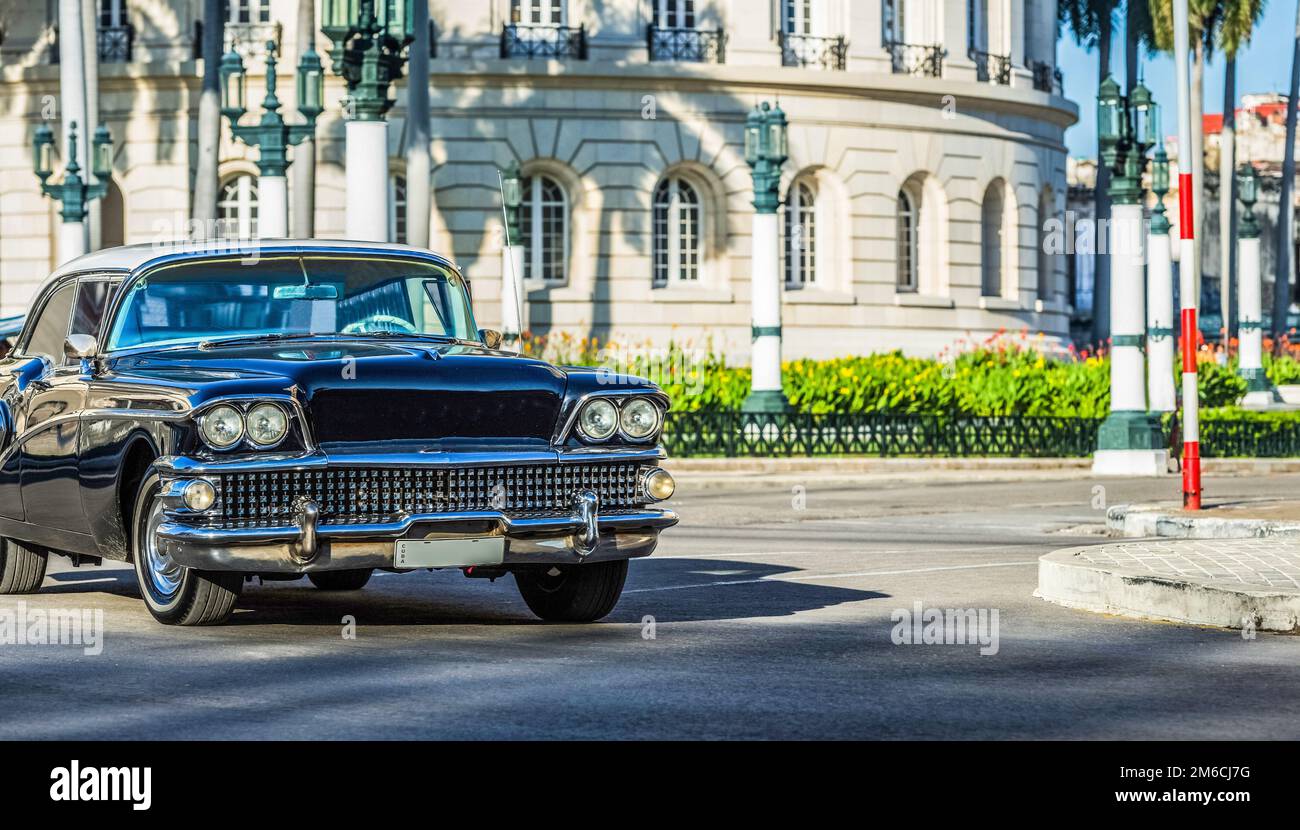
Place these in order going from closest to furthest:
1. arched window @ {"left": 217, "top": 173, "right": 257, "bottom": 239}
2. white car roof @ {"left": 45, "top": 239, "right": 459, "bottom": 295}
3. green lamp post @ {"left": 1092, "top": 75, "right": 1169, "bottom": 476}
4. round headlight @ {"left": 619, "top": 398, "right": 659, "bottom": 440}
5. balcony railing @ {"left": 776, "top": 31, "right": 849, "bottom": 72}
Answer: round headlight @ {"left": 619, "top": 398, "right": 659, "bottom": 440} → white car roof @ {"left": 45, "top": 239, "right": 459, "bottom": 295} → green lamp post @ {"left": 1092, "top": 75, "right": 1169, "bottom": 476} → arched window @ {"left": 217, "top": 173, "right": 257, "bottom": 239} → balcony railing @ {"left": 776, "top": 31, "right": 849, "bottom": 72}

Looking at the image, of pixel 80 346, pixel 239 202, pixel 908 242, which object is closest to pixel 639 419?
pixel 80 346

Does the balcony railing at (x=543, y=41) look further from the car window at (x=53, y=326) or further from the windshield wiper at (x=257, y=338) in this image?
the windshield wiper at (x=257, y=338)

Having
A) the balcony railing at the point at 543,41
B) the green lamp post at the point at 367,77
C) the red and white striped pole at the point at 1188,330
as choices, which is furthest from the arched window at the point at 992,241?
the red and white striped pole at the point at 1188,330

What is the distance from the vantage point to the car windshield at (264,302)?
35.9ft

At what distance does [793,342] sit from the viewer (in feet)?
149

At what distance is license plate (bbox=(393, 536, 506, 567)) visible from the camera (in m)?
9.64

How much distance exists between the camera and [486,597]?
40.6ft

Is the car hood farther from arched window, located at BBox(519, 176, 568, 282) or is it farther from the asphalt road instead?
arched window, located at BBox(519, 176, 568, 282)

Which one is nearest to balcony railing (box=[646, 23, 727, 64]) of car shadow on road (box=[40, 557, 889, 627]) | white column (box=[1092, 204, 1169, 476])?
white column (box=[1092, 204, 1169, 476])

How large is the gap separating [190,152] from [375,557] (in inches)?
1407

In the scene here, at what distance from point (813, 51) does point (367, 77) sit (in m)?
22.3

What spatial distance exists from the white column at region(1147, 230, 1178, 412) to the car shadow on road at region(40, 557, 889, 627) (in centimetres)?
1517
